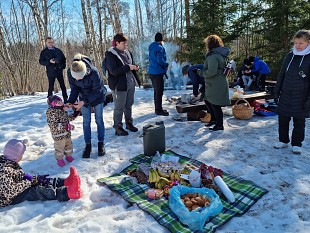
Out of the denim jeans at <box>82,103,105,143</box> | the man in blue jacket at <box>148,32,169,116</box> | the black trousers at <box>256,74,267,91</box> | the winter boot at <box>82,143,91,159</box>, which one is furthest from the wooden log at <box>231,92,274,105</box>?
the winter boot at <box>82,143,91,159</box>

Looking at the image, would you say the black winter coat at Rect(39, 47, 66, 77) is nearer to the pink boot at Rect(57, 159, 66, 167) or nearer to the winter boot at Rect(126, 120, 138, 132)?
the winter boot at Rect(126, 120, 138, 132)

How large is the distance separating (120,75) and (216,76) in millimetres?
A: 1800

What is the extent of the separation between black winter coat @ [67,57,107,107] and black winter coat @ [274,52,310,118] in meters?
2.85

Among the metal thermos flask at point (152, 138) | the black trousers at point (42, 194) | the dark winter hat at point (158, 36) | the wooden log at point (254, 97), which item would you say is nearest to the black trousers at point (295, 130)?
the metal thermos flask at point (152, 138)

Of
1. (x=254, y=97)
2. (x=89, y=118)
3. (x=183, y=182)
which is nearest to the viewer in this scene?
(x=183, y=182)


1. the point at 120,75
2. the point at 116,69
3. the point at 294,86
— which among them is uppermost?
the point at 116,69

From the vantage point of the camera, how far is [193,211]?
8.31 ft

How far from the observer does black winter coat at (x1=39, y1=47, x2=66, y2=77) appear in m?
7.05

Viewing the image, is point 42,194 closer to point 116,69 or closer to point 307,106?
point 116,69

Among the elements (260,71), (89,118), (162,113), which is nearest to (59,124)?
(89,118)

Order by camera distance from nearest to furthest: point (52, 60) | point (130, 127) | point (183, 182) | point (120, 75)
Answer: point (183, 182)
point (120, 75)
point (130, 127)
point (52, 60)

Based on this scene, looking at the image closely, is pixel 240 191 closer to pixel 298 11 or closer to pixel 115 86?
pixel 115 86

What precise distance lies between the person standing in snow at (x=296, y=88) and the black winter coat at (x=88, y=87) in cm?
283

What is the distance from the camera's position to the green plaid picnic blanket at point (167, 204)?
2.57m
